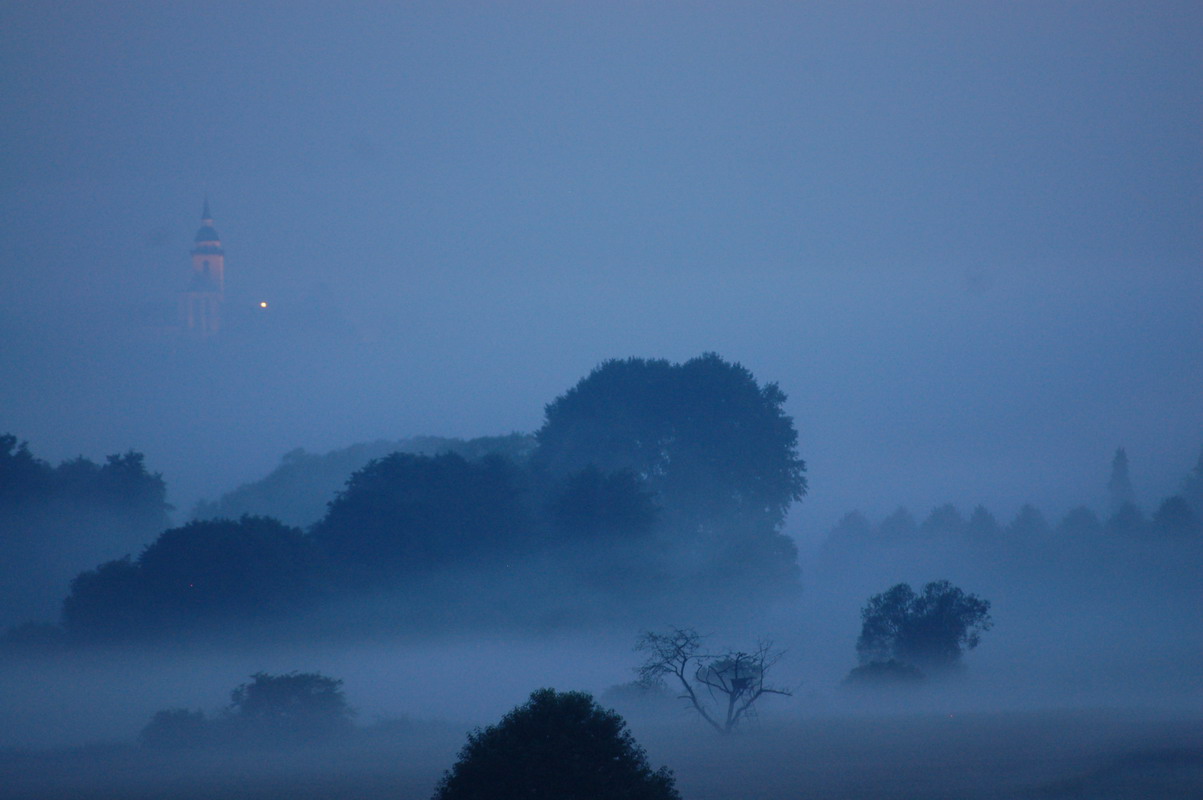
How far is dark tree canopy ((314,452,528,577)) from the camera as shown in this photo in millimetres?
64125

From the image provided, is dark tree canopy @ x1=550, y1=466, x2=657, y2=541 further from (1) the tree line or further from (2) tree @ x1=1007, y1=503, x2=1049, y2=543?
(2) tree @ x1=1007, y1=503, x2=1049, y2=543

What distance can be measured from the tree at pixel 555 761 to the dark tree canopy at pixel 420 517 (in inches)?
1679

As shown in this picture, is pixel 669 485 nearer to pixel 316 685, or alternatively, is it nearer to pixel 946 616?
pixel 946 616

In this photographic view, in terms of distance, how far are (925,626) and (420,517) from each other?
27.2 m

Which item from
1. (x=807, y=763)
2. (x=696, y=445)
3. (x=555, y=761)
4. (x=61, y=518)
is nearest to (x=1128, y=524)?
(x=696, y=445)

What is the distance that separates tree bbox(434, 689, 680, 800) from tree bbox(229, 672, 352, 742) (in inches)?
904

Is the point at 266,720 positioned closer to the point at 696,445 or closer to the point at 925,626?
the point at 925,626

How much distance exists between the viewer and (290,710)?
43969 mm

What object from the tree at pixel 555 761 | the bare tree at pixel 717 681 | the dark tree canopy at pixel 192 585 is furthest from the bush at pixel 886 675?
the tree at pixel 555 761

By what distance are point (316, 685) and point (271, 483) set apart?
67370mm

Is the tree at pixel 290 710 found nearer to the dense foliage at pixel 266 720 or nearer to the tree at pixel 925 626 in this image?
the dense foliage at pixel 266 720

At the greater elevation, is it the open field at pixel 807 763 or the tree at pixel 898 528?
the tree at pixel 898 528

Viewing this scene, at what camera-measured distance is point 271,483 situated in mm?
109375

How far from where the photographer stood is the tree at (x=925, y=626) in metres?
51.9
